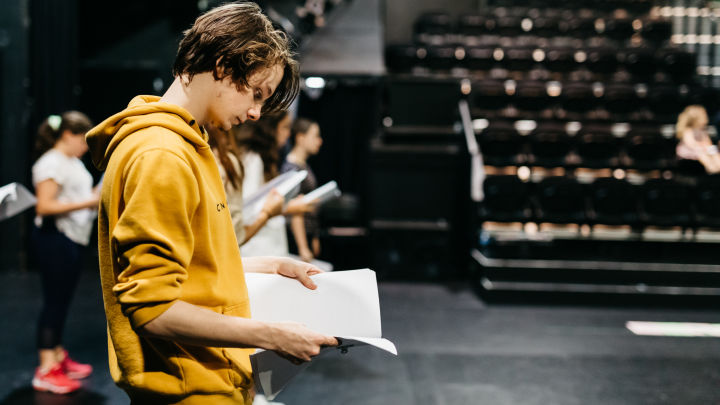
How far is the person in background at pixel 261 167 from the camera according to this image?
296 cm

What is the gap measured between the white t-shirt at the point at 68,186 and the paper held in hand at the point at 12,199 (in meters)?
0.86

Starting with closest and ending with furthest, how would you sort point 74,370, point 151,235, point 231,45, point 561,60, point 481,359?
point 151,235 < point 231,45 < point 74,370 < point 481,359 < point 561,60

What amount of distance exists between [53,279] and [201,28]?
2820mm

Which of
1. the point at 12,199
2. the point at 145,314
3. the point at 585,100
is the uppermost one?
the point at 145,314

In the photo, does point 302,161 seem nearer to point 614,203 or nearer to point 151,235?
point 151,235

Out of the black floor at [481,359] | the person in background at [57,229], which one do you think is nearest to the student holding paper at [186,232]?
the black floor at [481,359]

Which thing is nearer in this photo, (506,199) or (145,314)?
(145,314)

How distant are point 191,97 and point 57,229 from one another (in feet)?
8.69

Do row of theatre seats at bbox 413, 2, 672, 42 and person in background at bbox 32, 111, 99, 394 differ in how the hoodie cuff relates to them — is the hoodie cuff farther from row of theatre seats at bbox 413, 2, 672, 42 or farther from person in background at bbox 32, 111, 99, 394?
row of theatre seats at bbox 413, 2, 672, 42

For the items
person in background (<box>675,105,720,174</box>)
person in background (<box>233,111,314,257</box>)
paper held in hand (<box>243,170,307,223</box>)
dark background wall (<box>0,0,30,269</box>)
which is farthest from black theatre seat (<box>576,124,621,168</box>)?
dark background wall (<box>0,0,30,269</box>)

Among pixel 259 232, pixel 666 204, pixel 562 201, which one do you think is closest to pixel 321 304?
pixel 259 232

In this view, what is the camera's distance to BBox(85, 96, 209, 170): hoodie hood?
994mm

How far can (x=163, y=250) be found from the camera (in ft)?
2.96

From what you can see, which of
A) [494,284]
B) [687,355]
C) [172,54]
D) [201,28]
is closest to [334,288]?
[201,28]
